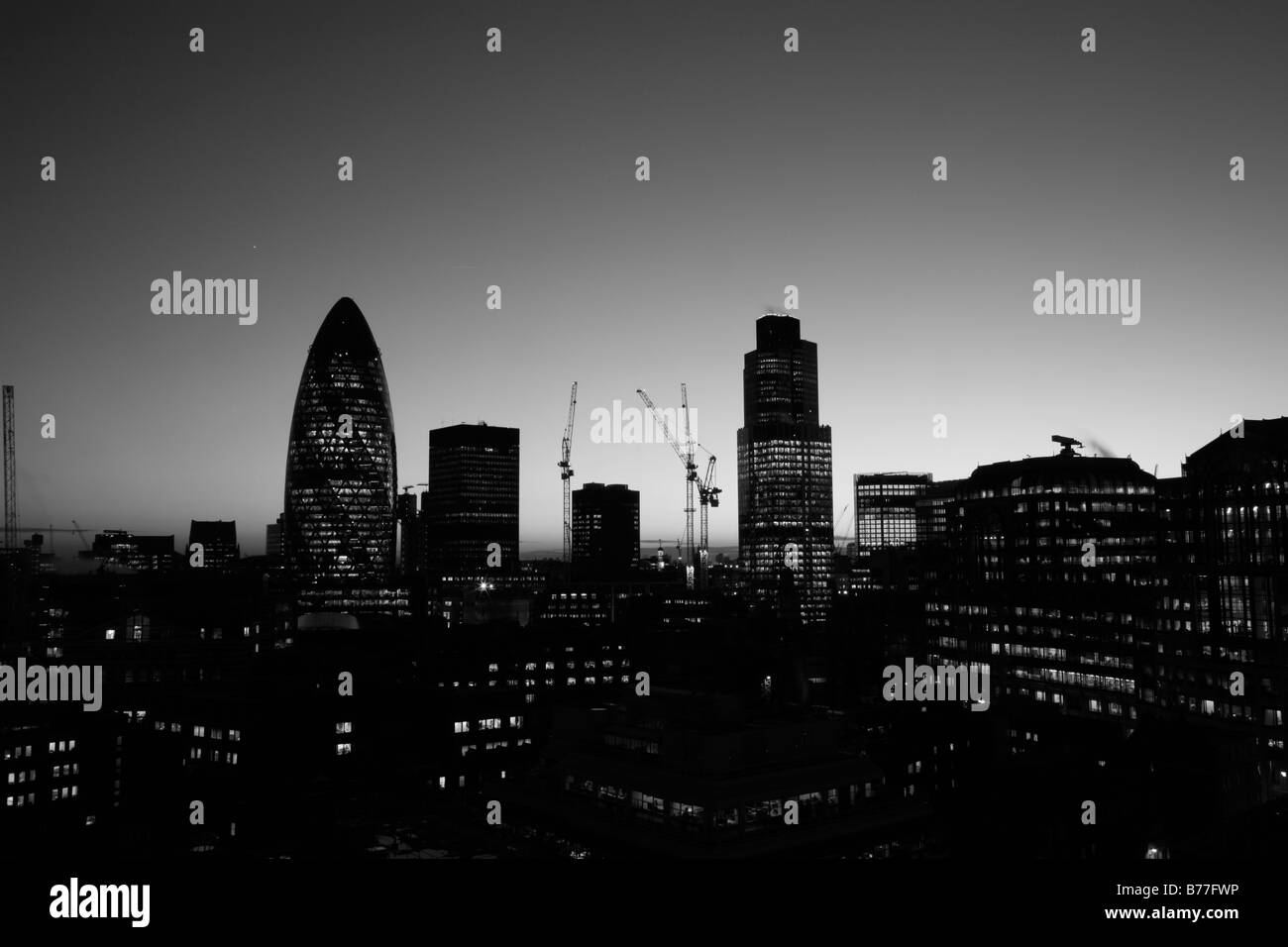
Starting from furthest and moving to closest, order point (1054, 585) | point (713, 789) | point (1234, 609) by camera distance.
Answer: point (1054, 585) → point (1234, 609) → point (713, 789)

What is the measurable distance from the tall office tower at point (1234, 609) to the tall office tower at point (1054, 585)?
4.48 meters

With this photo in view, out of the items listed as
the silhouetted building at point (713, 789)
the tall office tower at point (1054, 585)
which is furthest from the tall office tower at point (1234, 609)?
the silhouetted building at point (713, 789)

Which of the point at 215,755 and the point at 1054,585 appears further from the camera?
the point at 1054,585

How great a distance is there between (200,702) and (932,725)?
56794mm

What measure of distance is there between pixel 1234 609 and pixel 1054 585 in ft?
83.2

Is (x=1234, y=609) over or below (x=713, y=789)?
over

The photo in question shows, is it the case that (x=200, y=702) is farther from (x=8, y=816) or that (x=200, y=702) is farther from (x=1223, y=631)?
(x=1223, y=631)

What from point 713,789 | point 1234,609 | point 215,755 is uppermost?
point 1234,609

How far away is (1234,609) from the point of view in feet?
248

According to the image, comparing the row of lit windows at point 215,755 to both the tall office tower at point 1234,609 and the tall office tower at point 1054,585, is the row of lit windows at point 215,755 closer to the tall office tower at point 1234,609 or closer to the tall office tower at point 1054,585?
the tall office tower at point 1054,585

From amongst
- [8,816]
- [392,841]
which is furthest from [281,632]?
[392,841]

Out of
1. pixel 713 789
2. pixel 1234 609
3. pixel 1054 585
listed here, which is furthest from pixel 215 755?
pixel 1054 585

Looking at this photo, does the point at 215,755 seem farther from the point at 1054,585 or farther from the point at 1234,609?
the point at 1054,585
